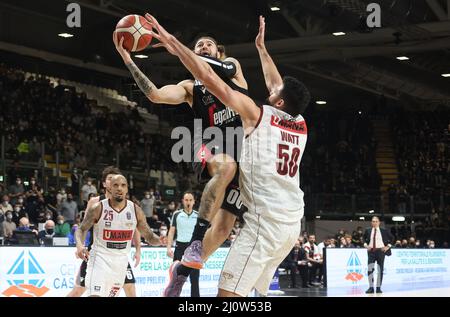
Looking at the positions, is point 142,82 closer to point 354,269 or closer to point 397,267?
point 354,269

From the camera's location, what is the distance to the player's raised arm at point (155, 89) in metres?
6.76

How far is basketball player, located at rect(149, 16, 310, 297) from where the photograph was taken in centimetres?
578

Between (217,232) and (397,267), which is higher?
(217,232)

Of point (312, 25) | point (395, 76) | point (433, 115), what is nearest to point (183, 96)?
point (312, 25)

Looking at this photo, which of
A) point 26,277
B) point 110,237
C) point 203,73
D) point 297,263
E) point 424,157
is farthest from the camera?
point 424,157

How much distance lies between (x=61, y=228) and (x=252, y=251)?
13.2 metres

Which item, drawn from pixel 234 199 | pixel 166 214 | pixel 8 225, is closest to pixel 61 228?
pixel 8 225

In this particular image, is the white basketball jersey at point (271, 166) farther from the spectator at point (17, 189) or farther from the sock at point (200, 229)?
the spectator at point (17, 189)

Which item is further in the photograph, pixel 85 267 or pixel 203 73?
pixel 85 267

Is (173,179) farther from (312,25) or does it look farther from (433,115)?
(433,115)

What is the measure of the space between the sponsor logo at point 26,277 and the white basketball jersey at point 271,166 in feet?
24.4

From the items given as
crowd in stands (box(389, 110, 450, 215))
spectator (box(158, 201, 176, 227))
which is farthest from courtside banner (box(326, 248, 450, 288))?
crowd in stands (box(389, 110, 450, 215))

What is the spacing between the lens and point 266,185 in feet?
19.2
